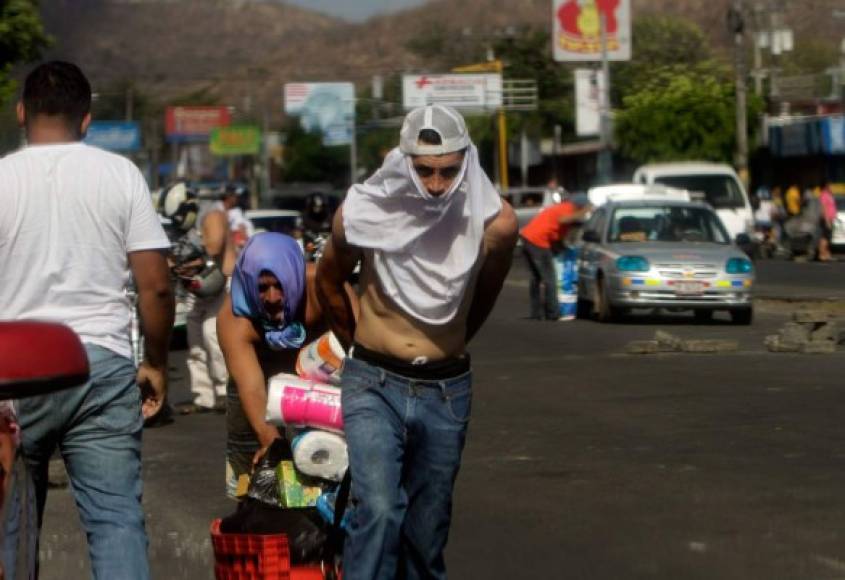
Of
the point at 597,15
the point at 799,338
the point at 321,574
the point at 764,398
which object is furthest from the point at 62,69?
the point at 597,15

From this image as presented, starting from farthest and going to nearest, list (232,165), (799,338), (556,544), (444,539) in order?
(232,165), (799,338), (556,544), (444,539)

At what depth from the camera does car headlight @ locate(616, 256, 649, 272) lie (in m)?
22.2

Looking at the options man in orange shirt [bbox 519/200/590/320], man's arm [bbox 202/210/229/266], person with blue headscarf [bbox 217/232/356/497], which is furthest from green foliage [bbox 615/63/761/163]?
person with blue headscarf [bbox 217/232/356/497]

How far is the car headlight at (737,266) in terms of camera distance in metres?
22.1

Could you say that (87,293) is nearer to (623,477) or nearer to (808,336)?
(623,477)

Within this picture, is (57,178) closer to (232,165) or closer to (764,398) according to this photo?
(764,398)

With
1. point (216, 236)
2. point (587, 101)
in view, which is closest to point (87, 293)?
point (216, 236)

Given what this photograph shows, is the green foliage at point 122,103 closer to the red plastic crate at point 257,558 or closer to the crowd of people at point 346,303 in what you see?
the crowd of people at point 346,303

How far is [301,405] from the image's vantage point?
610cm

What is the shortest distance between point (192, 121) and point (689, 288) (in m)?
107

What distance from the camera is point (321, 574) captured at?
19.5ft

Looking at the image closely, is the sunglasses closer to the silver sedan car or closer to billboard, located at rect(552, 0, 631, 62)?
the silver sedan car

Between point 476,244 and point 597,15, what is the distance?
70.0 m

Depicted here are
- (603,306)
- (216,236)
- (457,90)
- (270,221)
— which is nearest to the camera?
(216,236)
